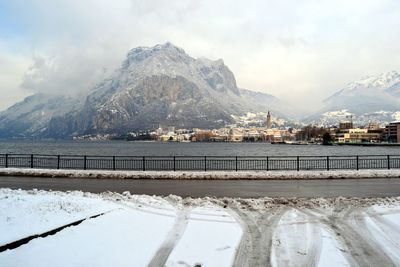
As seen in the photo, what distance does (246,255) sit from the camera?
8008mm

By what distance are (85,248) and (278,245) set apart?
4753 mm

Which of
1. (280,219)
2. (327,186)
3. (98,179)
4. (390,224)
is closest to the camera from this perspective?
(390,224)

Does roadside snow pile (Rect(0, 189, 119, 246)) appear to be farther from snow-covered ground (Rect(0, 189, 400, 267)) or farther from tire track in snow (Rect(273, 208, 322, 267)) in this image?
tire track in snow (Rect(273, 208, 322, 267))

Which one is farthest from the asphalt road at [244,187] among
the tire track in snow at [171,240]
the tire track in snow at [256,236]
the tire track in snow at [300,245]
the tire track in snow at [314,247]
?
the tire track in snow at [314,247]

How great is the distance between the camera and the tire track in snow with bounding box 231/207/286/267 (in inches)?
302

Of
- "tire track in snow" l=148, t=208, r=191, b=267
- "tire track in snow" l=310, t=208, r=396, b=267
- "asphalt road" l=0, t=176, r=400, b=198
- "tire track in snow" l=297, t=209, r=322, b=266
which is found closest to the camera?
"tire track in snow" l=148, t=208, r=191, b=267

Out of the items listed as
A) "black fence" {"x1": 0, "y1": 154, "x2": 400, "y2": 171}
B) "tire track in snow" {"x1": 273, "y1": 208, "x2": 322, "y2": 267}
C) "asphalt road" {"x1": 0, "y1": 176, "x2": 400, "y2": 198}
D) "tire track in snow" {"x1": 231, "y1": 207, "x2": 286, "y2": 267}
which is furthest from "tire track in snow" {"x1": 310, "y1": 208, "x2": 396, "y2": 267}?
"black fence" {"x1": 0, "y1": 154, "x2": 400, "y2": 171}

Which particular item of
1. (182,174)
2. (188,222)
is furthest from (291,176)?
(188,222)

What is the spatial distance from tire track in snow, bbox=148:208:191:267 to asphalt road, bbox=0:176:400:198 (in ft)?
16.5

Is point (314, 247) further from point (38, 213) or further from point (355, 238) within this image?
point (38, 213)

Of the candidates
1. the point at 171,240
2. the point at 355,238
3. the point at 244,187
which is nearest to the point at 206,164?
the point at 244,187

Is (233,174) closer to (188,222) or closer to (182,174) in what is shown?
(182,174)

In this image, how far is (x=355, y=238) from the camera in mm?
9375

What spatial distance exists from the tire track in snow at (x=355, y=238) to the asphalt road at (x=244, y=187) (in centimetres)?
466
